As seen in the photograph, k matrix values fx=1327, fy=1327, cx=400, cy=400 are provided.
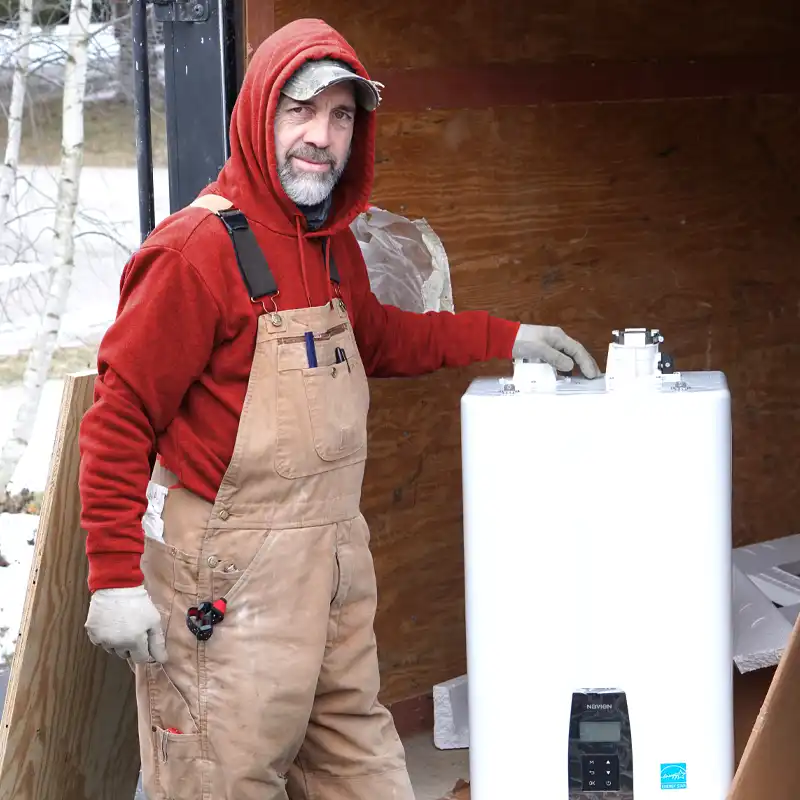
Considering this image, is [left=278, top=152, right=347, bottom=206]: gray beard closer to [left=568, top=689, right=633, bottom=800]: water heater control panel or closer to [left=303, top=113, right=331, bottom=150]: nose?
[left=303, top=113, right=331, bottom=150]: nose

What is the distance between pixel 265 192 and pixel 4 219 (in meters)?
2.96

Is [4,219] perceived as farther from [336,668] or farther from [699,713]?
[699,713]

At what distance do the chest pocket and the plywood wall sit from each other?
795 millimetres

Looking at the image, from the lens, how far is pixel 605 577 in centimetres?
247

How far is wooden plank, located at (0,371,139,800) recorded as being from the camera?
2434 millimetres

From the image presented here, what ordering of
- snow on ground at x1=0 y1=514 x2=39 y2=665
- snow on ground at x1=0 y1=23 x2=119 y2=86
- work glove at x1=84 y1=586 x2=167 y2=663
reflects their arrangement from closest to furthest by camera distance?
work glove at x1=84 y1=586 x2=167 y2=663 < snow on ground at x1=0 y1=514 x2=39 y2=665 < snow on ground at x1=0 y1=23 x2=119 y2=86

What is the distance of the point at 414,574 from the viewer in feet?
10.9

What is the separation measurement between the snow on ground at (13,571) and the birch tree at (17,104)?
3.83ft

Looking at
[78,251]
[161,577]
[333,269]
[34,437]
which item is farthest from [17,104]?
[161,577]

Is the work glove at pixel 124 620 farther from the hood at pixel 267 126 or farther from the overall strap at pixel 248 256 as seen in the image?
the hood at pixel 267 126

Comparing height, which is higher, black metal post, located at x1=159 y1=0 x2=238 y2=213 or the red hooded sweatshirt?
black metal post, located at x1=159 y1=0 x2=238 y2=213

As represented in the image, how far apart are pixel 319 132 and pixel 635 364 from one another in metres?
0.74

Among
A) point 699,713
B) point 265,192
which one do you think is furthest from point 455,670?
point 265,192

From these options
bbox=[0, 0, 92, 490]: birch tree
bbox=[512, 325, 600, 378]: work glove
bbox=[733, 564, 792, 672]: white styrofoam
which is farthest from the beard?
bbox=[0, 0, 92, 490]: birch tree
